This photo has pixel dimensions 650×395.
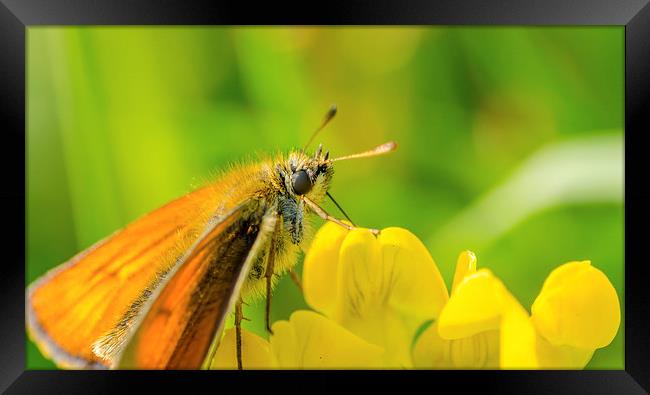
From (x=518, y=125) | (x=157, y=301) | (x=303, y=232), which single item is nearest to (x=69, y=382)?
(x=157, y=301)

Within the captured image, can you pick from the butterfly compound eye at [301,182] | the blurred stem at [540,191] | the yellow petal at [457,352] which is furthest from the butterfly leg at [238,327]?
the blurred stem at [540,191]

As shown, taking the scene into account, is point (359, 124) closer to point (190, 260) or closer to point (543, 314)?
point (190, 260)

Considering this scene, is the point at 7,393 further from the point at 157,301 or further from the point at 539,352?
the point at 539,352

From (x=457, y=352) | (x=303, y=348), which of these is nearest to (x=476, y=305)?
(x=457, y=352)

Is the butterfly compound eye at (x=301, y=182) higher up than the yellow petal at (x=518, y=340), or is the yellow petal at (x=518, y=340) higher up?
the butterfly compound eye at (x=301, y=182)

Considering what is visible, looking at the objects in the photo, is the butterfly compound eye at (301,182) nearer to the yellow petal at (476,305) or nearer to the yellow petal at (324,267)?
the yellow petal at (324,267)

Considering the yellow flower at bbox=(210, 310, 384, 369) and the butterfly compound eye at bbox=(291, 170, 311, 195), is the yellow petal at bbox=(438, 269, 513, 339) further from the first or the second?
the butterfly compound eye at bbox=(291, 170, 311, 195)
